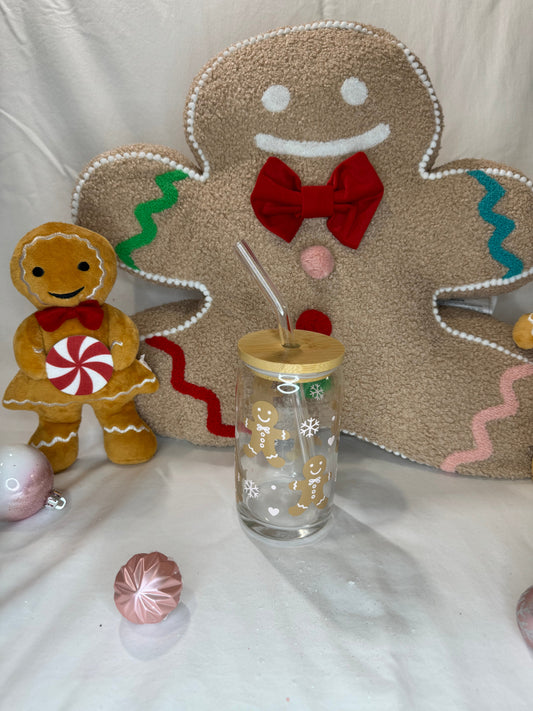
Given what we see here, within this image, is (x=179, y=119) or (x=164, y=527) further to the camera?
(x=179, y=119)

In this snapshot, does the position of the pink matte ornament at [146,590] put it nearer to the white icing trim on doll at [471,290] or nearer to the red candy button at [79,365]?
the red candy button at [79,365]

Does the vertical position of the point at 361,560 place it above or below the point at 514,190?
below

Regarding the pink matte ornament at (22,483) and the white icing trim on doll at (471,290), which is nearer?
the pink matte ornament at (22,483)

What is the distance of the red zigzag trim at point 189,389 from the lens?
885 millimetres

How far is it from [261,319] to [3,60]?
56cm

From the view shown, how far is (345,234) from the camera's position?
2.66 ft

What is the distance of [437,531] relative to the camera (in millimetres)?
750

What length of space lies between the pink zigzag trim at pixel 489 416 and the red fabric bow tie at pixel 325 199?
11.2 inches

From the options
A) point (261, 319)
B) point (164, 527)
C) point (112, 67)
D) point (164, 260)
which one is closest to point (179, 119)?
point (112, 67)

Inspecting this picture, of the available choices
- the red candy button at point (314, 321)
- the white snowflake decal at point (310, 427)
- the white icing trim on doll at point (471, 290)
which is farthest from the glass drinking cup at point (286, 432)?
the white icing trim on doll at point (471, 290)

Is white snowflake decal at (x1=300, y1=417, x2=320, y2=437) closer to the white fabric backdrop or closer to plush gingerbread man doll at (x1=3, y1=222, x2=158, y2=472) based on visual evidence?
the white fabric backdrop

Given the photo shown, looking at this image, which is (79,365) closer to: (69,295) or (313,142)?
(69,295)

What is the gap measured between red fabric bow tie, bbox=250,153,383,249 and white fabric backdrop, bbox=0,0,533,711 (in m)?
0.25

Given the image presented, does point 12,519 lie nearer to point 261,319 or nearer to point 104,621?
point 104,621
